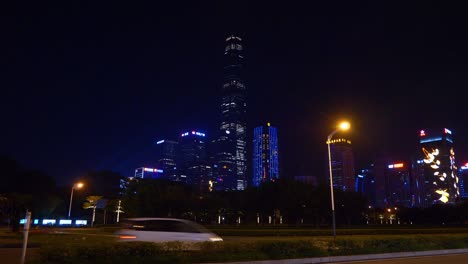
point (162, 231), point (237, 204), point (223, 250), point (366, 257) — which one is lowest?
point (366, 257)

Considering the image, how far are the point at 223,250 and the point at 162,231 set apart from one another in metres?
3.52

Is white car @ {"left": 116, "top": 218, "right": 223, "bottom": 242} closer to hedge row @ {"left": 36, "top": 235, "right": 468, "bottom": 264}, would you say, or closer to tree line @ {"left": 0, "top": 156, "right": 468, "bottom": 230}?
hedge row @ {"left": 36, "top": 235, "right": 468, "bottom": 264}

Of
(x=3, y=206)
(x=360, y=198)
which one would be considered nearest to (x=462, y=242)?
(x=3, y=206)

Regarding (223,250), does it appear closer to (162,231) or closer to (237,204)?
(162,231)

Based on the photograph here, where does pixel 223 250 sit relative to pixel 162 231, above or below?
below

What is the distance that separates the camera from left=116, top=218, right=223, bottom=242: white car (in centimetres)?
1859

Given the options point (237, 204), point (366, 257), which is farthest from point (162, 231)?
point (237, 204)

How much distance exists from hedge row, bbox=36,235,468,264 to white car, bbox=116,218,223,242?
6.09ft

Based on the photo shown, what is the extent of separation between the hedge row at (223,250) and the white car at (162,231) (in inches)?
73.1

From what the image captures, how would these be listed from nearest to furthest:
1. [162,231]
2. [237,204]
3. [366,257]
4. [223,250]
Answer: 1. [223,250]
2. [162,231]
3. [366,257]
4. [237,204]

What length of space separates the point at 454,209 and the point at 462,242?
91.8m

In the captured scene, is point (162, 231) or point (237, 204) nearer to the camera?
point (162, 231)

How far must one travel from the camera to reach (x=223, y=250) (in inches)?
677

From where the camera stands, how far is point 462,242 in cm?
2566
